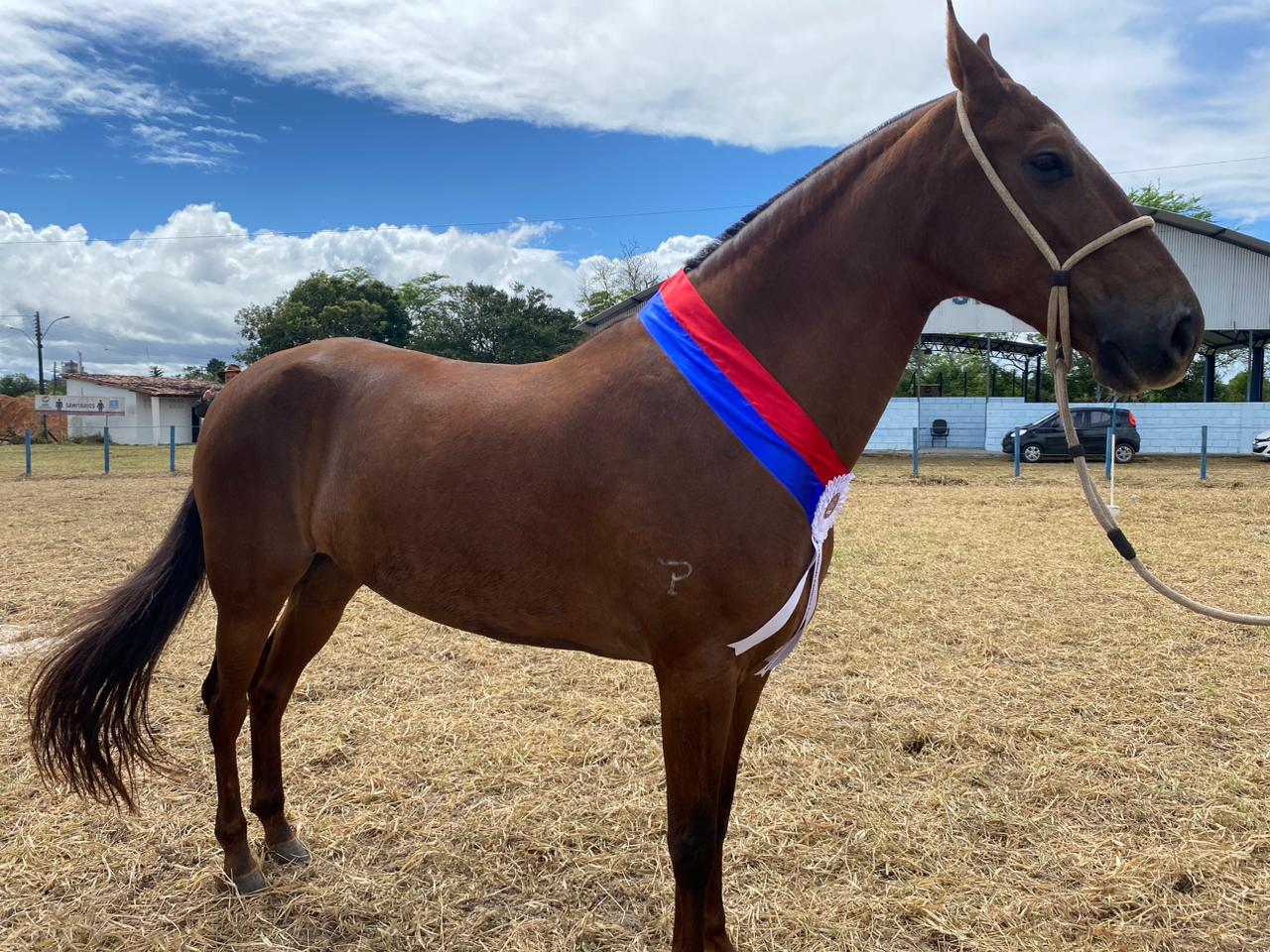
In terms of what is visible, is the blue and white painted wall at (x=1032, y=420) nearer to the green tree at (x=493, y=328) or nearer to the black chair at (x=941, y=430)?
the black chair at (x=941, y=430)

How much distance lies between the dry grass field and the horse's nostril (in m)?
1.87

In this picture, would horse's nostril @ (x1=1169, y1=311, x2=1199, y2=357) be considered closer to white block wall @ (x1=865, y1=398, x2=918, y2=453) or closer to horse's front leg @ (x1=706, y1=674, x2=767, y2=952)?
horse's front leg @ (x1=706, y1=674, x2=767, y2=952)

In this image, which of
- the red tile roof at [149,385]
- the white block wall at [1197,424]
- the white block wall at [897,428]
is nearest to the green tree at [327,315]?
the red tile roof at [149,385]

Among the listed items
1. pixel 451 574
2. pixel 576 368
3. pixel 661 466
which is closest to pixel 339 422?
pixel 451 574

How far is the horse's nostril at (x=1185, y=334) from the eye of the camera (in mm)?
1538

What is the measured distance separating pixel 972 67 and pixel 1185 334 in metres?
0.74

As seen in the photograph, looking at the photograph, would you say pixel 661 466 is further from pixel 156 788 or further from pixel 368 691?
pixel 368 691

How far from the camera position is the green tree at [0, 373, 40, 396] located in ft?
200

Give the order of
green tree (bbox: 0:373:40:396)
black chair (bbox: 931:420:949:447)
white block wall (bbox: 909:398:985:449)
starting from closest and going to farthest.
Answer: black chair (bbox: 931:420:949:447) < white block wall (bbox: 909:398:985:449) < green tree (bbox: 0:373:40:396)

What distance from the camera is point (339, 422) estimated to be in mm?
2463

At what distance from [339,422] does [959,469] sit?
18.7 m

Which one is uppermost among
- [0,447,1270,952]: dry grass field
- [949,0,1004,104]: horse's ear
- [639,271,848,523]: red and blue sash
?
[949,0,1004,104]: horse's ear

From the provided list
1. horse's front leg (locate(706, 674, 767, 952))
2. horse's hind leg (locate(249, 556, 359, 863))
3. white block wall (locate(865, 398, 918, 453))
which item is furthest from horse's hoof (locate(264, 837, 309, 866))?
white block wall (locate(865, 398, 918, 453))

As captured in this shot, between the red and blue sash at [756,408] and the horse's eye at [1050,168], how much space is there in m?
0.73
